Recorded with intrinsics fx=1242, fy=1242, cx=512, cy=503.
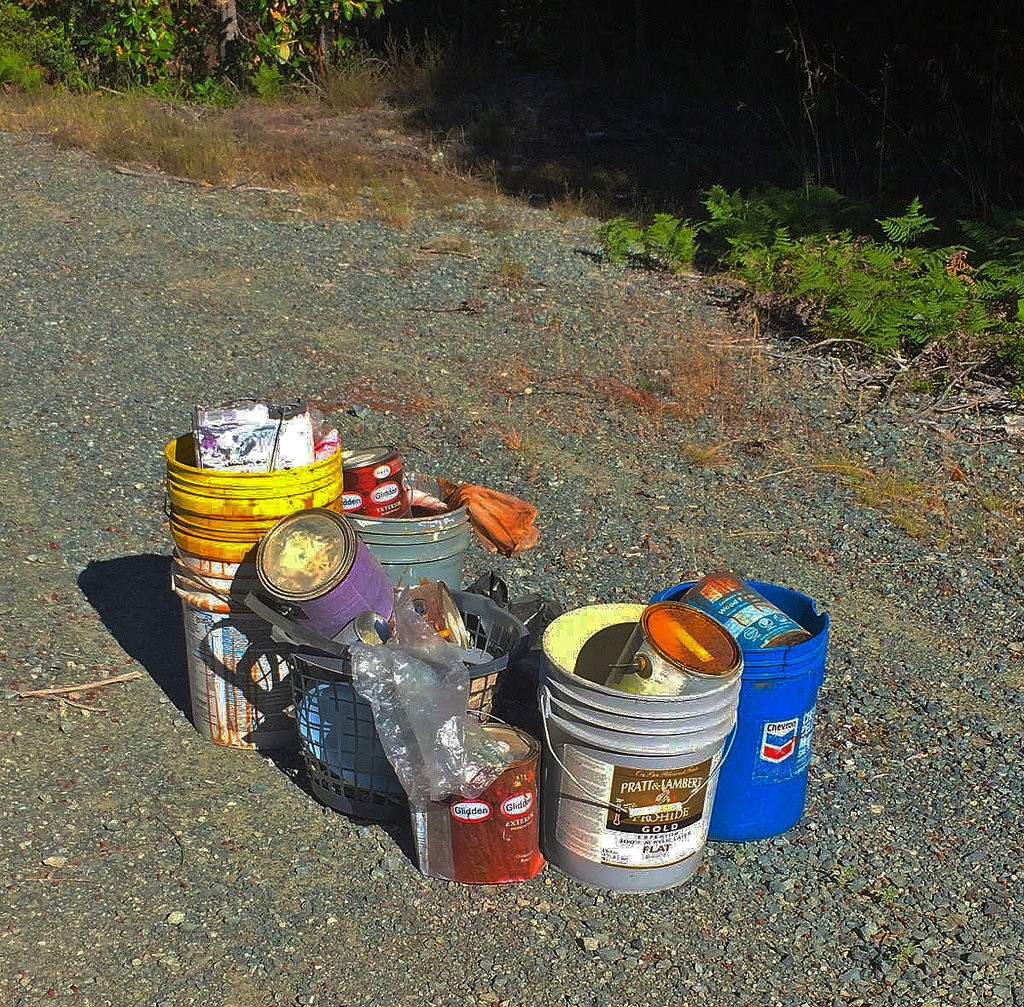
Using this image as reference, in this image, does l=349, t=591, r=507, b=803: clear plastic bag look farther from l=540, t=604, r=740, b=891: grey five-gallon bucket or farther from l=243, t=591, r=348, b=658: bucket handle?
l=540, t=604, r=740, b=891: grey five-gallon bucket

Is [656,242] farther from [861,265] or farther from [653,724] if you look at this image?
[653,724]

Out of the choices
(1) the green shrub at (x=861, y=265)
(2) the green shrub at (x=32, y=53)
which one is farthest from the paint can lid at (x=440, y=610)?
(2) the green shrub at (x=32, y=53)

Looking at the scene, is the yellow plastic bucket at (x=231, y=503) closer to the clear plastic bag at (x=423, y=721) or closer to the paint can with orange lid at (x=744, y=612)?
the clear plastic bag at (x=423, y=721)

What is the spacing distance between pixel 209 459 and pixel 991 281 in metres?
6.43

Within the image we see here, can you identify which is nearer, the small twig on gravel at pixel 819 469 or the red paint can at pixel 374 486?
the red paint can at pixel 374 486

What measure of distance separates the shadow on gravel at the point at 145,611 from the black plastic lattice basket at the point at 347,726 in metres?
0.74

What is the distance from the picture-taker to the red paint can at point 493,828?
3291mm

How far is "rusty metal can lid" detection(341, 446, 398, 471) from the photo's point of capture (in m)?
4.09

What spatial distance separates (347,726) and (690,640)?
3.25 feet

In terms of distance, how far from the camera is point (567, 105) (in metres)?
14.1

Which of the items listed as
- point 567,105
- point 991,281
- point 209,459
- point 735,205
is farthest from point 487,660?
point 567,105

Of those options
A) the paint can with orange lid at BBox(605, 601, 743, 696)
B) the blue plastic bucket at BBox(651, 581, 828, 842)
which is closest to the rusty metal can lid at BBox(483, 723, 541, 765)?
the paint can with orange lid at BBox(605, 601, 743, 696)

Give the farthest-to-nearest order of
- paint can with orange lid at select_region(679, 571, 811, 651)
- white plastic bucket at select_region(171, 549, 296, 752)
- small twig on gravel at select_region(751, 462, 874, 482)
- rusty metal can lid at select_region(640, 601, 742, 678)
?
small twig on gravel at select_region(751, 462, 874, 482) → white plastic bucket at select_region(171, 549, 296, 752) → paint can with orange lid at select_region(679, 571, 811, 651) → rusty metal can lid at select_region(640, 601, 742, 678)

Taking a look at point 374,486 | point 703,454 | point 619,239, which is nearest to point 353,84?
point 619,239
